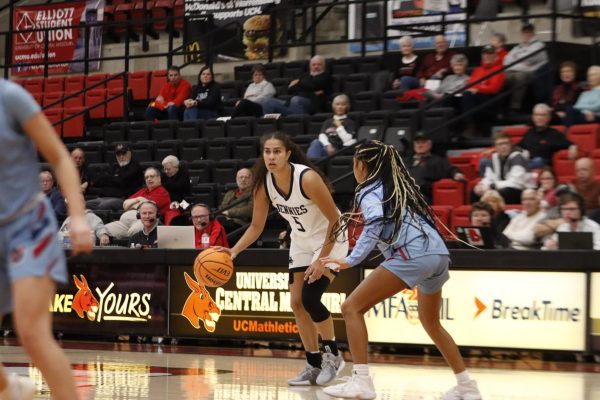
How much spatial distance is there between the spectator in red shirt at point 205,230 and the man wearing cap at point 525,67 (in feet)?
15.6

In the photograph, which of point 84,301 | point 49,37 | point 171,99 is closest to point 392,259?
point 84,301

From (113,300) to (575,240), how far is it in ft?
18.2

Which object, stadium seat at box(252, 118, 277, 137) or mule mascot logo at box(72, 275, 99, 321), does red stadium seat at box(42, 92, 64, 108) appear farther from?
mule mascot logo at box(72, 275, 99, 321)

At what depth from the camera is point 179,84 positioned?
1967 centimetres

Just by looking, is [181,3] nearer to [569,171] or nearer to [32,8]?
[32,8]

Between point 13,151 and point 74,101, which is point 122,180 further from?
point 13,151

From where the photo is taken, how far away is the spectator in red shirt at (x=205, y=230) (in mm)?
13609

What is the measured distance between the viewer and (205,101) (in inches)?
747

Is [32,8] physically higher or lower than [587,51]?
higher

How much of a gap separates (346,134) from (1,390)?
36.1 ft

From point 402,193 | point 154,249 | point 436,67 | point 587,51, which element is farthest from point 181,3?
point 402,193

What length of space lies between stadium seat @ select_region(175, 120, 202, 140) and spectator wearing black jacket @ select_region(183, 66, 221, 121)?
310 millimetres

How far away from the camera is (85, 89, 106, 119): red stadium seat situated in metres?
22.3

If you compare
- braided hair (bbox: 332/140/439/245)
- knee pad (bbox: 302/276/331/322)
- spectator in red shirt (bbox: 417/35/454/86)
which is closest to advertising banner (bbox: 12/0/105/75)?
spectator in red shirt (bbox: 417/35/454/86)
